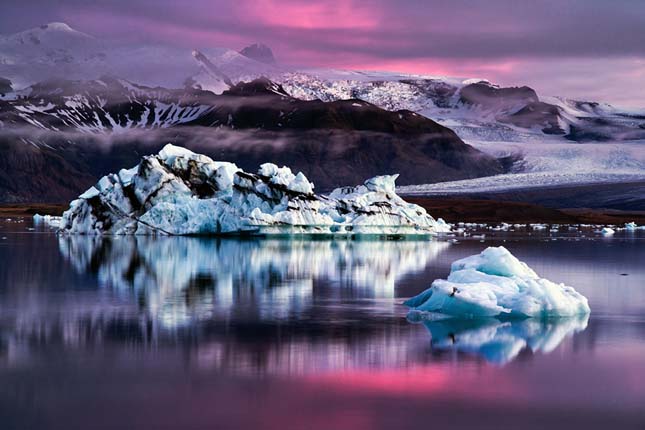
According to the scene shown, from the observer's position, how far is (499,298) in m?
20.6

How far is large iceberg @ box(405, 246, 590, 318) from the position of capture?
20.0m

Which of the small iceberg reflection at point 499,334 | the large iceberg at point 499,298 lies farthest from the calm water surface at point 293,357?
the large iceberg at point 499,298

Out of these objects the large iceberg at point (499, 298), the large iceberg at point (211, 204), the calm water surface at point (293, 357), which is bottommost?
the calm water surface at point (293, 357)

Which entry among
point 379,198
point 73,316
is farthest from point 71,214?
point 73,316

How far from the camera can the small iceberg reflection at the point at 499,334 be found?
54.7 feet

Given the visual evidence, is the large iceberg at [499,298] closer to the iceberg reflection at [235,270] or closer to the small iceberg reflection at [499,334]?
the small iceberg reflection at [499,334]

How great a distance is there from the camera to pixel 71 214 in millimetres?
58188

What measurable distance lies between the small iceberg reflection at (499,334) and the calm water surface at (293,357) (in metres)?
0.05

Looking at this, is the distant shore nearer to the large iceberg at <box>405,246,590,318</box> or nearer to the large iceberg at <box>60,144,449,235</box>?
the large iceberg at <box>60,144,449,235</box>

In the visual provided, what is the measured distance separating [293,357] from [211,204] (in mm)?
39532

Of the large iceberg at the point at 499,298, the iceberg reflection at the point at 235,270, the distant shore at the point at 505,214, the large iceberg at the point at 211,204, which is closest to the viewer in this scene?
the large iceberg at the point at 499,298

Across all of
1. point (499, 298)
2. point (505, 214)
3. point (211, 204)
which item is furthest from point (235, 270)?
point (505, 214)

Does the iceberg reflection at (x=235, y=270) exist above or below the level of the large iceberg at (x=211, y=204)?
below

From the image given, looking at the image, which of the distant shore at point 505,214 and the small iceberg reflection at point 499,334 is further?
the distant shore at point 505,214
